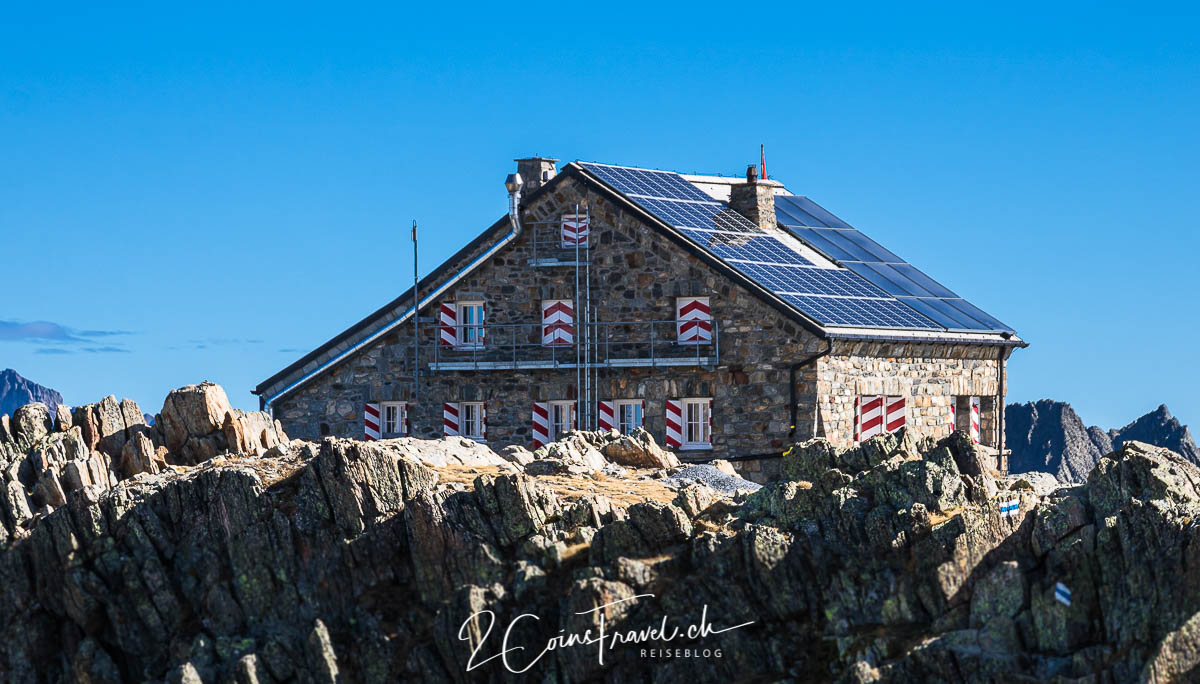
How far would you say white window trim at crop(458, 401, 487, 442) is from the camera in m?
45.2

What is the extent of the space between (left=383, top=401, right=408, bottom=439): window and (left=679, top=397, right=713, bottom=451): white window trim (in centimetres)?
680

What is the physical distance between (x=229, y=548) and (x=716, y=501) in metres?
7.24

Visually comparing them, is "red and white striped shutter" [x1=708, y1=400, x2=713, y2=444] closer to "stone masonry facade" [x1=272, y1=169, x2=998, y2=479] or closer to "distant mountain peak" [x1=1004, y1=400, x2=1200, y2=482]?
"stone masonry facade" [x1=272, y1=169, x2=998, y2=479]

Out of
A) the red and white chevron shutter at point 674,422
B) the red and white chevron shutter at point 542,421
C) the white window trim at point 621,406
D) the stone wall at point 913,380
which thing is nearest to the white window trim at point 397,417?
the red and white chevron shutter at point 542,421

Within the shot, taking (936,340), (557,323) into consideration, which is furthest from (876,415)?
(557,323)

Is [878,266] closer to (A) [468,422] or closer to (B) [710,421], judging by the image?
(B) [710,421]

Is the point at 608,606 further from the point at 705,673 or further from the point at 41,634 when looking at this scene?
the point at 41,634

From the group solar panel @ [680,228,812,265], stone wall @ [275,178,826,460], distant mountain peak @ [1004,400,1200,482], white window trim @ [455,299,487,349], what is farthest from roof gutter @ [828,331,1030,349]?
distant mountain peak @ [1004,400,1200,482]

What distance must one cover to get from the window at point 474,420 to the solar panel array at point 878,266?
377 inches

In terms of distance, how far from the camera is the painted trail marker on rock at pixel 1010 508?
2470 cm

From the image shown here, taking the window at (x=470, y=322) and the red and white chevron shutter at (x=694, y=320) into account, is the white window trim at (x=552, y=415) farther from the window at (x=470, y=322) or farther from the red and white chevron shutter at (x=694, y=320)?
the red and white chevron shutter at (x=694, y=320)

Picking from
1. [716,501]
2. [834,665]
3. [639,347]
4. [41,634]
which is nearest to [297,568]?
[41,634]

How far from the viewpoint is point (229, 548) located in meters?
29.1

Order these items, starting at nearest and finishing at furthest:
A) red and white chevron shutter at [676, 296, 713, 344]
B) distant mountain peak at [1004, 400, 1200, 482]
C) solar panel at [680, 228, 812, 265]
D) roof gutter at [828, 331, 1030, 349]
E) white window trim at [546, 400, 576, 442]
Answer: roof gutter at [828, 331, 1030, 349] → red and white chevron shutter at [676, 296, 713, 344] → solar panel at [680, 228, 812, 265] → white window trim at [546, 400, 576, 442] → distant mountain peak at [1004, 400, 1200, 482]
